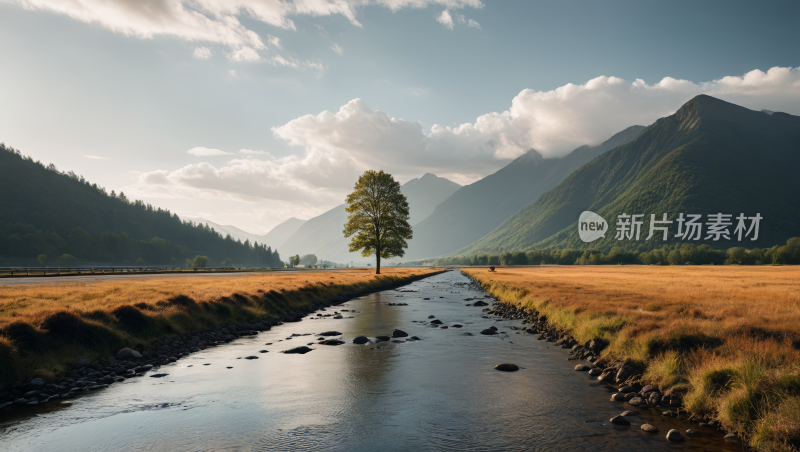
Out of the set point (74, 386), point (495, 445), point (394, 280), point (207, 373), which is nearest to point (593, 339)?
point (495, 445)

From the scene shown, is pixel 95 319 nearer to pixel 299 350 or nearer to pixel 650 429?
pixel 299 350

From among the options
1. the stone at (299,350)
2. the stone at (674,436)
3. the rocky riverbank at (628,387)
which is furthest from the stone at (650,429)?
the stone at (299,350)

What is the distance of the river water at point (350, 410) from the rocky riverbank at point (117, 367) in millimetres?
903

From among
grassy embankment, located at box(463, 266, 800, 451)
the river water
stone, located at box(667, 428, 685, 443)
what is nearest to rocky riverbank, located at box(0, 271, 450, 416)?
the river water

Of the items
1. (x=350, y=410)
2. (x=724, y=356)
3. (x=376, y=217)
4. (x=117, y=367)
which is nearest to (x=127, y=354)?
(x=117, y=367)

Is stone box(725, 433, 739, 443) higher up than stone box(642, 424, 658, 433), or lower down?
higher up

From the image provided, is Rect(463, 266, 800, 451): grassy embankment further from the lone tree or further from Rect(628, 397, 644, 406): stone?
Result: the lone tree

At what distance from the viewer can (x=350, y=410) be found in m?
13.4

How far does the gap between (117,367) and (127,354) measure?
1.49 metres

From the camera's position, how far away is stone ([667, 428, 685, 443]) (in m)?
10.7

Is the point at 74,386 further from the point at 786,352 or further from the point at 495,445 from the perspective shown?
the point at 786,352

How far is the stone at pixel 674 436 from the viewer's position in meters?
10.7

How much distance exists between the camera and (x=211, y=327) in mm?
27891

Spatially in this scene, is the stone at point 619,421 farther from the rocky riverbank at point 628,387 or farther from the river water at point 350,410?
the river water at point 350,410
